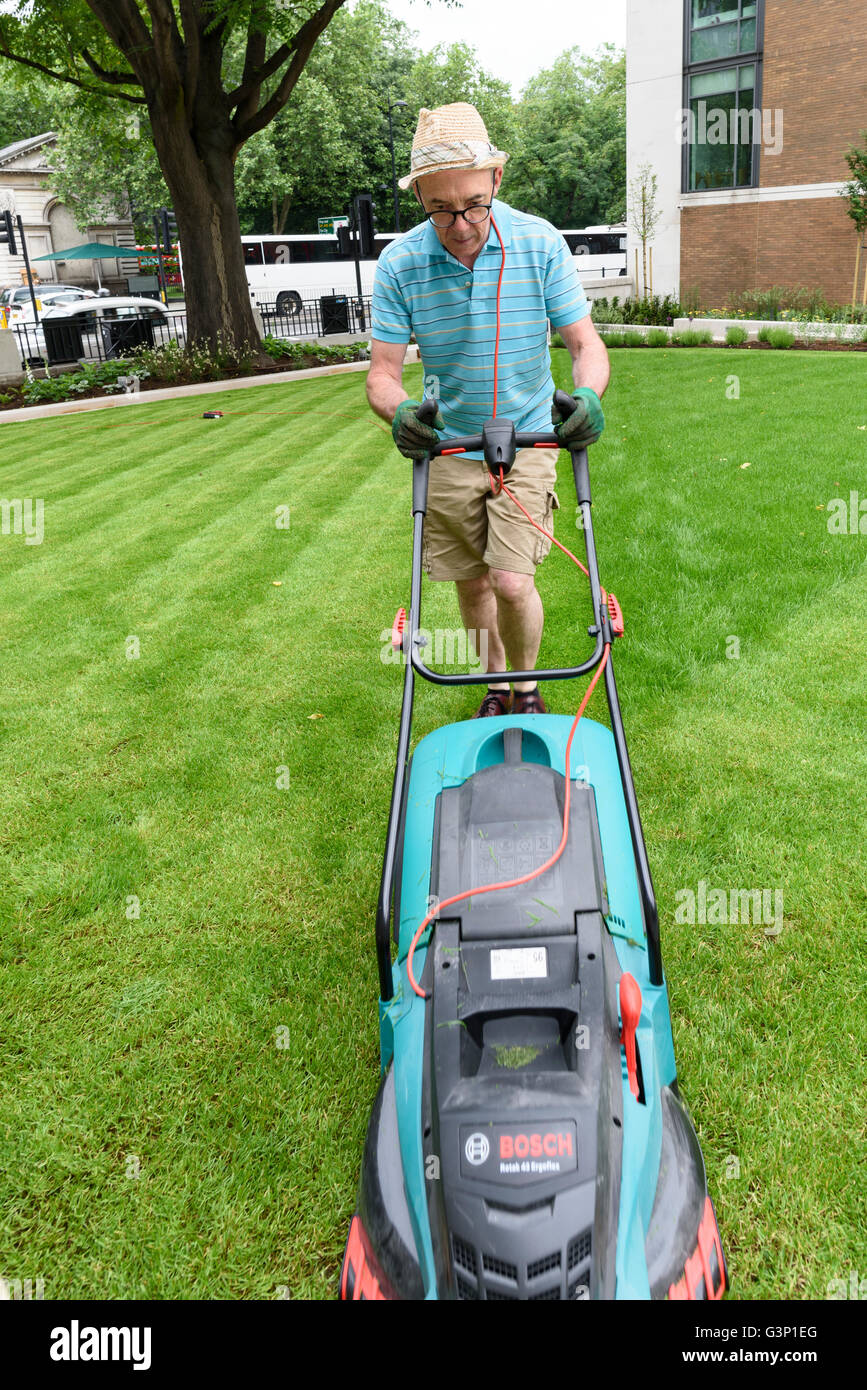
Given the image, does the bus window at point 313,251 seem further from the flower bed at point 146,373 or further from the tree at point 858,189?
the tree at point 858,189

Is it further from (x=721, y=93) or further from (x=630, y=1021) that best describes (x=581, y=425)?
(x=721, y=93)

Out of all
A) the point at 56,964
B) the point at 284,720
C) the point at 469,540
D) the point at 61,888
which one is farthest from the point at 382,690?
the point at 56,964

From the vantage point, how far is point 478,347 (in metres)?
2.97

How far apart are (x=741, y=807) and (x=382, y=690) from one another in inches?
66.2

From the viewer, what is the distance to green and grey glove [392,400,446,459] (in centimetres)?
239

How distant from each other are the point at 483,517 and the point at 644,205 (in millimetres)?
23686

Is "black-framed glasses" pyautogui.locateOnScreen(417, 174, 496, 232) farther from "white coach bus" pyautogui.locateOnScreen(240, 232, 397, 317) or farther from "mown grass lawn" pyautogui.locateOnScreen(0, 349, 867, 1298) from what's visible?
"white coach bus" pyautogui.locateOnScreen(240, 232, 397, 317)

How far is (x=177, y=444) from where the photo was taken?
1050cm

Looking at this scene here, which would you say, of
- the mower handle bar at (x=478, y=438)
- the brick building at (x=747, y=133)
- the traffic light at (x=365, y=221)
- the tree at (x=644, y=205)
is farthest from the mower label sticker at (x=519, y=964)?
the tree at (x=644, y=205)

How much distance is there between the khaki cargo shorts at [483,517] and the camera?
123 inches

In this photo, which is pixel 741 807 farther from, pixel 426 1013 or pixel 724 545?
pixel 724 545

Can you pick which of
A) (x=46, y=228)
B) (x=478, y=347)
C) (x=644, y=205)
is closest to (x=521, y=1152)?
(x=478, y=347)

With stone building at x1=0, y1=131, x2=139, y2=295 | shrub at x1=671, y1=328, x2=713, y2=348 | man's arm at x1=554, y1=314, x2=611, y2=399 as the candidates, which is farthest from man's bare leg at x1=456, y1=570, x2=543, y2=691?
stone building at x1=0, y1=131, x2=139, y2=295

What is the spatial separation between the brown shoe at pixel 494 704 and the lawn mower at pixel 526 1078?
1200 mm
